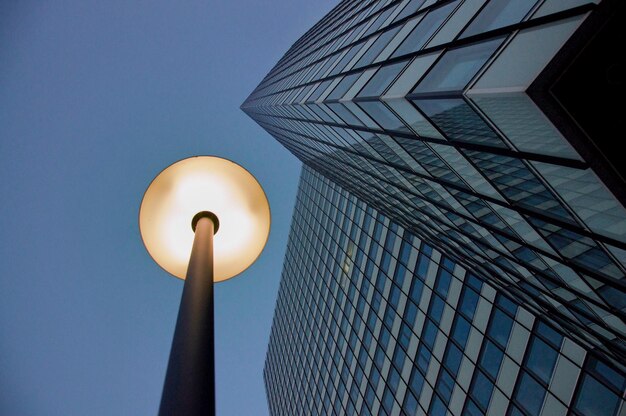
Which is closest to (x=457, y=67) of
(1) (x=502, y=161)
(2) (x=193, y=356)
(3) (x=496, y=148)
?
(3) (x=496, y=148)

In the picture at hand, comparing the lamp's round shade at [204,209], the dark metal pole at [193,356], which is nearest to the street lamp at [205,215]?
the lamp's round shade at [204,209]

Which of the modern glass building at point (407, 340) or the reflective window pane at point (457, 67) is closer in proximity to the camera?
the reflective window pane at point (457, 67)

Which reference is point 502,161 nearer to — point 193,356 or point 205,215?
point 205,215

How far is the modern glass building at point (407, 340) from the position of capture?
16.1m

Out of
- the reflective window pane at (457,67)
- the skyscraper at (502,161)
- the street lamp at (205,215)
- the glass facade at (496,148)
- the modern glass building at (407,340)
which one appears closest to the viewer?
the skyscraper at (502,161)

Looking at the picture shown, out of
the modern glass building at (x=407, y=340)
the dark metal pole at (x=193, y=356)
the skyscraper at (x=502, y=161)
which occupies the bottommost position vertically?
the modern glass building at (x=407, y=340)

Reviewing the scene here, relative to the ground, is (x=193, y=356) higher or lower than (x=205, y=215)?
lower

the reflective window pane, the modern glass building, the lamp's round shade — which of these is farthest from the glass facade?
the lamp's round shade

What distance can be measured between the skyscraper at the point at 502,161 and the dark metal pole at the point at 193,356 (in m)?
4.62

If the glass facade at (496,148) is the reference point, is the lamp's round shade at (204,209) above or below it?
below

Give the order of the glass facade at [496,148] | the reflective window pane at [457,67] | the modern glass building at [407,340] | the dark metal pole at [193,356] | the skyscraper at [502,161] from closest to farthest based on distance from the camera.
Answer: the dark metal pole at [193,356] < the skyscraper at [502,161] < the glass facade at [496,148] < the reflective window pane at [457,67] < the modern glass building at [407,340]

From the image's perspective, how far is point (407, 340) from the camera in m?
27.2

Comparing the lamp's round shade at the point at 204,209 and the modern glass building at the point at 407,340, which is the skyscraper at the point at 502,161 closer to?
the modern glass building at the point at 407,340

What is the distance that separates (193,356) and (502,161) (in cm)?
699
